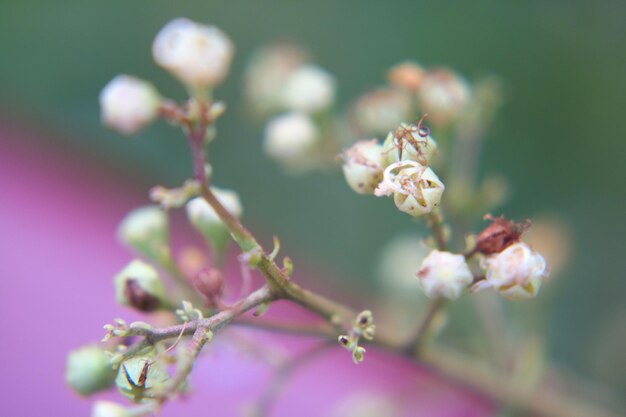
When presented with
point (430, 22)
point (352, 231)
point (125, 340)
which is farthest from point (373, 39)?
point (125, 340)

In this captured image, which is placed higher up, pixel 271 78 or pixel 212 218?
pixel 271 78

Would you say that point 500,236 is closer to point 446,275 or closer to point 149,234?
point 446,275

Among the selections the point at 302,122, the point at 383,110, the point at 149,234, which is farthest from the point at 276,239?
the point at 302,122

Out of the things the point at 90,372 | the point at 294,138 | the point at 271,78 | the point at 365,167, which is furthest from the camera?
the point at 271,78

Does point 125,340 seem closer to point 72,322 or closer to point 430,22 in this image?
point 72,322

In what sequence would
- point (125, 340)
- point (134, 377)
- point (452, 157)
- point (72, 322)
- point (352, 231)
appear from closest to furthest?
1. point (134, 377)
2. point (125, 340)
3. point (452, 157)
4. point (72, 322)
5. point (352, 231)

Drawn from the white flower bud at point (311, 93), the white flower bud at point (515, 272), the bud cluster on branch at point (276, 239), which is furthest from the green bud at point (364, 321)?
the white flower bud at point (311, 93)
